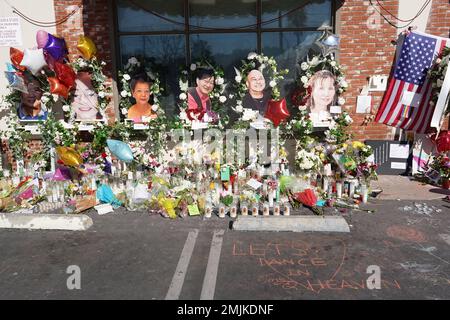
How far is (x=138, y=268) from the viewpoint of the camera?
432 cm

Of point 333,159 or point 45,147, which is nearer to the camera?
point 333,159

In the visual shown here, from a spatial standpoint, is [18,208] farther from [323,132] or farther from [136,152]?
[323,132]

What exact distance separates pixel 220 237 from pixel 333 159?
108 inches

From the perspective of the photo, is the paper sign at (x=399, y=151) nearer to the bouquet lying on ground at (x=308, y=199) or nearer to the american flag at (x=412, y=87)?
the american flag at (x=412, y=87)

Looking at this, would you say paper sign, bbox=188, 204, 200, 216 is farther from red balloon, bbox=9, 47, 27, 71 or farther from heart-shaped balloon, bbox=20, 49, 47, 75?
red balloon, bbox=9, 47, 27, 71

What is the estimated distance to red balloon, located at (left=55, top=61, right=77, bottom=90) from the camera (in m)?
7.20

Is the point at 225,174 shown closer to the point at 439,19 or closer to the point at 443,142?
the point at 443,142

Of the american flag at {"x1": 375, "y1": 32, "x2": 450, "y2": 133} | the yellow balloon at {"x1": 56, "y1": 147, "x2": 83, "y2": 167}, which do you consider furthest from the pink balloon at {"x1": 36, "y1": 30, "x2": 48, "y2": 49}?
the american flag at {"x1": 375, "y1": 32, "x2": 450, "y2": 133}

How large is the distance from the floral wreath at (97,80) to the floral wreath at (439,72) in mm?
6064

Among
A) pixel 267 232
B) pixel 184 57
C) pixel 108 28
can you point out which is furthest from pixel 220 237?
pixel 108 28

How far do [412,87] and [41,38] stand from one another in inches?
269

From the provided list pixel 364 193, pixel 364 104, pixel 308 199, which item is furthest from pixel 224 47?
pixel 364 193

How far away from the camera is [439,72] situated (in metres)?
6.97

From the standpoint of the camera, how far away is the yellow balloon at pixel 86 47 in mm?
7277
